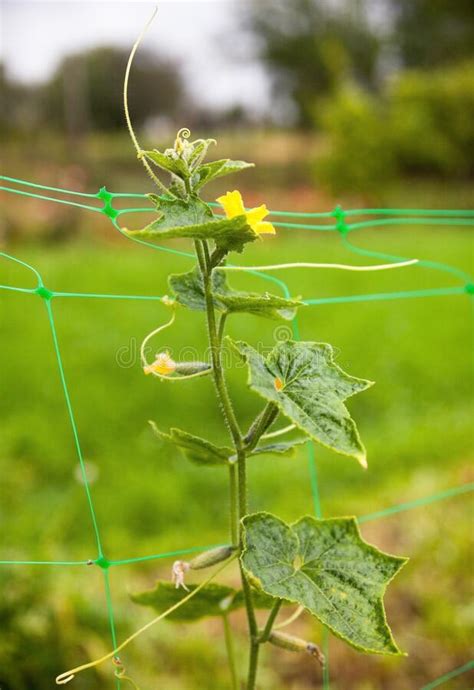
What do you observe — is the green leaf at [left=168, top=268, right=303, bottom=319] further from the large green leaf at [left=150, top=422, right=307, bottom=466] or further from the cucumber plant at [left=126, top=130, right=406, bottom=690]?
the large green leaf at [left=150, top=422, right=307, bottom=466]

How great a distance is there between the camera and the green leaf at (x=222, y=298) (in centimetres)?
74

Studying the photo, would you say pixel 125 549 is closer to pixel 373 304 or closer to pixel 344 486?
pixel 344 486

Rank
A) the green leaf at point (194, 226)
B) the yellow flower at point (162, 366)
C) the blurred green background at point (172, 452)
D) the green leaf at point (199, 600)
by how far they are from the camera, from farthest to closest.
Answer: the blurred green background at point (172, 452) < the green leaf at point (199, 600) < the yellow flower at point (162, 366) < the green leaf at point (194, 226)

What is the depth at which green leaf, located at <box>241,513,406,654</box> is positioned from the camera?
28.8 inches

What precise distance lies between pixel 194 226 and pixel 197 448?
0.89 feet

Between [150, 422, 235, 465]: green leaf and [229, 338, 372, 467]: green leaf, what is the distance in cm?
11

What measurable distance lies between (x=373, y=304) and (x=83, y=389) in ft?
6.82

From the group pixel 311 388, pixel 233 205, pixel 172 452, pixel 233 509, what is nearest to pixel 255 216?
pixel 233 205

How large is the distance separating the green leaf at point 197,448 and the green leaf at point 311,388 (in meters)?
0.11

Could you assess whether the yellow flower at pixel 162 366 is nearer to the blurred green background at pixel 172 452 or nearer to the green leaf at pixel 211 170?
the green leaf at pixel 211 170

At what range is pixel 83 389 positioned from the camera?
3.57m

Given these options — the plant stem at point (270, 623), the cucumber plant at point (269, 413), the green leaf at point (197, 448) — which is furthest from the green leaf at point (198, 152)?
the plant stem at point (270, 623)

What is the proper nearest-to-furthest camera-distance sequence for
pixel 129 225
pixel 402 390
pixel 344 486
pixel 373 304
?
1. pixel 344 486
2. pixel 402 390
3. pixel 373 304
4. pixel 129 225

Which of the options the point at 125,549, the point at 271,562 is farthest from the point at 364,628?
the point at 125,549
